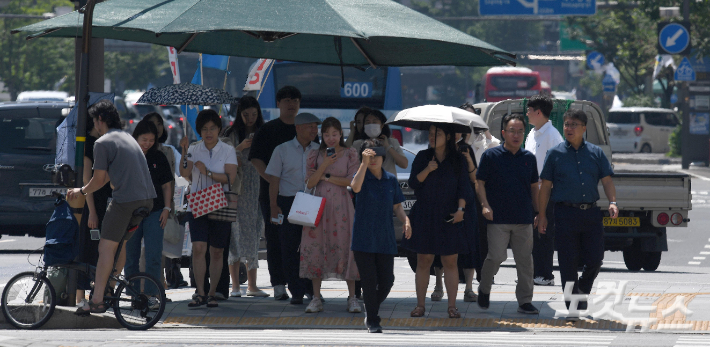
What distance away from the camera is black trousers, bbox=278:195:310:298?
8805 mm

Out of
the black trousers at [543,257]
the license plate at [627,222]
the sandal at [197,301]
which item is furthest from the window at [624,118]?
the sandal at [197,301]

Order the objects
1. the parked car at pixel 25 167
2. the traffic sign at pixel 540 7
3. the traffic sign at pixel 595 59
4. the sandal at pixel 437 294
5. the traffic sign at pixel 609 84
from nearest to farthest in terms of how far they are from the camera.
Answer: the sandal at pixel 437 294
the parked car at pixel 25 167
the traffic sign at pixel 540 7
the traffic sign at pixel 595 59
the traffic sign at pixel 609 84

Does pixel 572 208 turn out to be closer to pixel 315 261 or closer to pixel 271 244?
pixel 315 261

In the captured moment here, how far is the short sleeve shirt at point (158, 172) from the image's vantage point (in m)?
8.54

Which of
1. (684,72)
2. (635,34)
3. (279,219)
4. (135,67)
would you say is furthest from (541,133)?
(135,67)

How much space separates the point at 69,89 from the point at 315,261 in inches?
1815

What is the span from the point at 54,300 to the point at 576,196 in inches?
164

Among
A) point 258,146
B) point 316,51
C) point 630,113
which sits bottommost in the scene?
point 630,113

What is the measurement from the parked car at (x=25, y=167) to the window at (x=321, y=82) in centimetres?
921

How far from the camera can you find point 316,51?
10.5 meters

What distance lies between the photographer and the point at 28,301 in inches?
309

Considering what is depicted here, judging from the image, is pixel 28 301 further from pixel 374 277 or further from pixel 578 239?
pixel 578 239

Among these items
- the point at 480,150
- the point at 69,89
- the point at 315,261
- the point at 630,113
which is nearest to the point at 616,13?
the point at 630,113

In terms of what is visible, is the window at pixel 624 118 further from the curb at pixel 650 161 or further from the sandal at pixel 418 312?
the sandal at pixel 418 312
